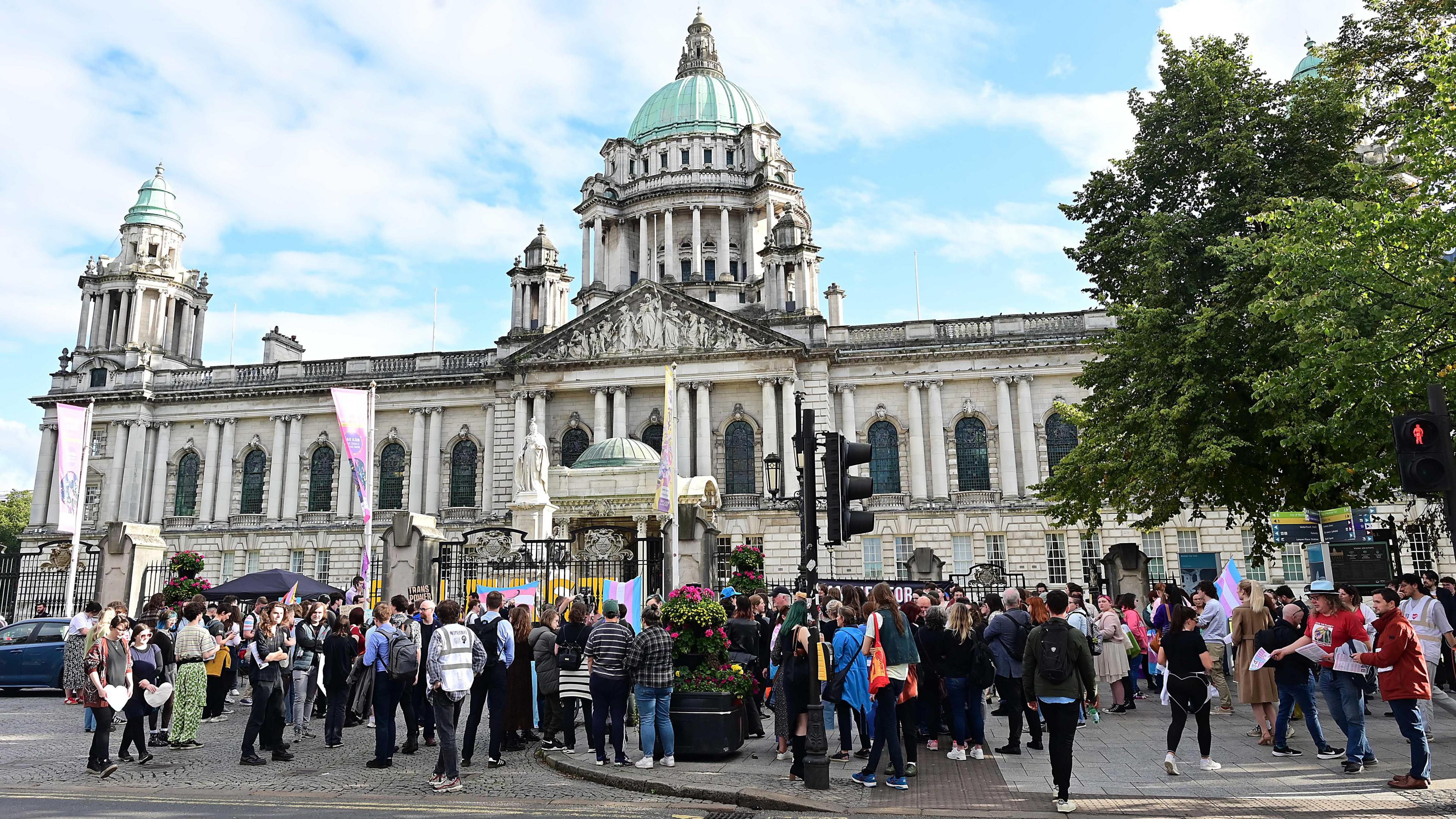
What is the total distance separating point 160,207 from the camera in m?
52.1

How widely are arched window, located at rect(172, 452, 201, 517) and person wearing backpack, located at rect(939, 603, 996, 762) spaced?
46.3 m

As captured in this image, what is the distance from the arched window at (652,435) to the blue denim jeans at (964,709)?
3101cm

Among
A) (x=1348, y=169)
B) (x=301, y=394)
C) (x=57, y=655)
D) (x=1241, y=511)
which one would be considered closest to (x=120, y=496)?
(x=301, y=394)

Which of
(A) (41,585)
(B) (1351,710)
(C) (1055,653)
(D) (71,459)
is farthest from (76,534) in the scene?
(B) (1351,710)

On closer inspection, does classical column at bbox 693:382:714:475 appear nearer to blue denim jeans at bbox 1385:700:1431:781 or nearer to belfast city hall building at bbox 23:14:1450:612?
belfast city hall building at bbox 23:14:1450:612

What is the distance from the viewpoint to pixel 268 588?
983 inches

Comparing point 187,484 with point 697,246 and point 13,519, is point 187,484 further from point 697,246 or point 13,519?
point 13,519

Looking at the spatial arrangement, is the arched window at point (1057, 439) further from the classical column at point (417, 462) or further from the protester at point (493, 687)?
the protester at point (493, 687)

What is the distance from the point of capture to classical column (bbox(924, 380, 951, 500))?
134 ft

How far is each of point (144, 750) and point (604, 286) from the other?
4671cm

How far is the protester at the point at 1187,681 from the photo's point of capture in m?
10.1

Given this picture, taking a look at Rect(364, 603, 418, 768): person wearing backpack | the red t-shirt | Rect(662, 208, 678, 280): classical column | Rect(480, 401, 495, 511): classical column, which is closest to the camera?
the red t-shirt

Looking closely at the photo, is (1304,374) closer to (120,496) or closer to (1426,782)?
(1426,782)

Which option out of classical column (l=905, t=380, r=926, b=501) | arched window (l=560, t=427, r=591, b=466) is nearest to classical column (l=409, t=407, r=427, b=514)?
arched window (l=560, t=427, r=591, b=466)
